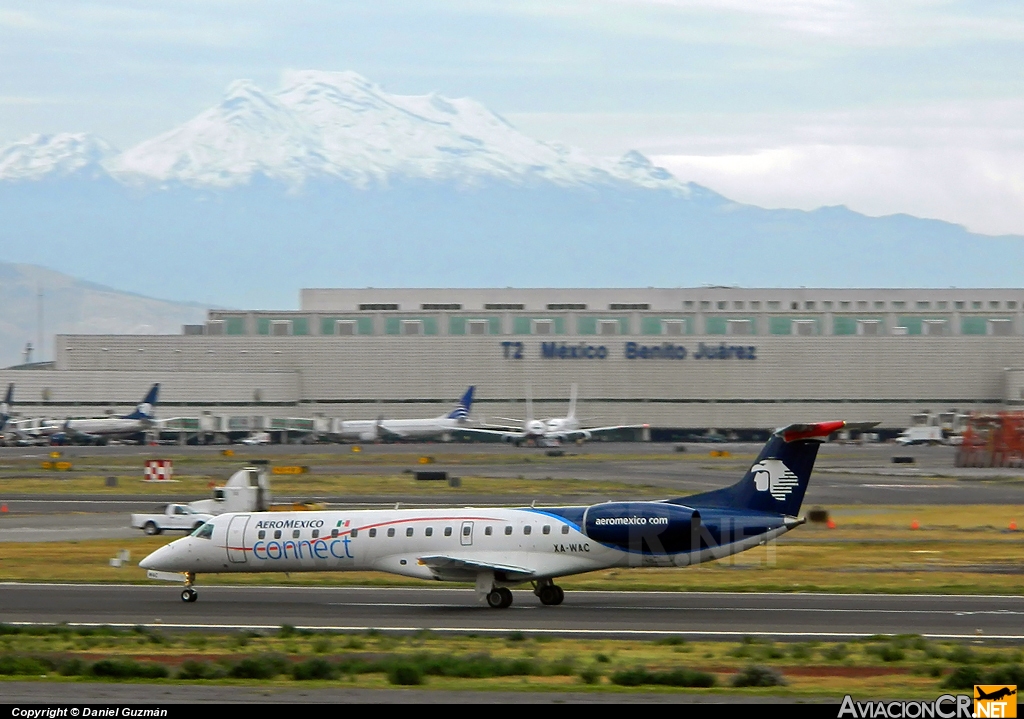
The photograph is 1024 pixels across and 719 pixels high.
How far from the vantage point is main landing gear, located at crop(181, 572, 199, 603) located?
119 ft

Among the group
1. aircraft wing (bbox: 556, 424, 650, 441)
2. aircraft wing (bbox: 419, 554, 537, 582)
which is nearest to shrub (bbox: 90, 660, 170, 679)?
aircraft wing (bbox: 419, 554, 537, 582)

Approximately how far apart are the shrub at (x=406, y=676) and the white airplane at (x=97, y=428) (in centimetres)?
12033

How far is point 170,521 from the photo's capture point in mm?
55906

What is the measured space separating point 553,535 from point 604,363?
12751 cm

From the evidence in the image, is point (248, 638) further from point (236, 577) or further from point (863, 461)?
point (863, 461)


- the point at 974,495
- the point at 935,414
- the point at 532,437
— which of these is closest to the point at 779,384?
the point at 935,414

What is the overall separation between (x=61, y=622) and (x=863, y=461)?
81.5 meters

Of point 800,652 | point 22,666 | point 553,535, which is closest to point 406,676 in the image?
point 22,666

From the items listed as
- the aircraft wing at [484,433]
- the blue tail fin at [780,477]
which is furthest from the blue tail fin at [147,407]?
→ the blue tail fin at [780,477]

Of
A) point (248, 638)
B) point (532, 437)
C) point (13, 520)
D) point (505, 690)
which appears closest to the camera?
point (505, 690)

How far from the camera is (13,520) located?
61.4m

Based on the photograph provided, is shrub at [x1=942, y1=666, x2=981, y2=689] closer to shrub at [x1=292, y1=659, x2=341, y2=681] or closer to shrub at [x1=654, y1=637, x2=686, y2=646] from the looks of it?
shrub at [x1=654, y1=637, x2=686, y2=646]

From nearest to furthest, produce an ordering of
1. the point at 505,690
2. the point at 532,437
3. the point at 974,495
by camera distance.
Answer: the point at 505,690 < the point at 974,495 < the point at 532,437

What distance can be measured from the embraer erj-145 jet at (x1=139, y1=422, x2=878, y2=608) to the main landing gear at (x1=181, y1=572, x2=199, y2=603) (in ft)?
0.13
